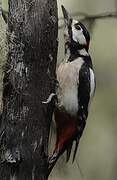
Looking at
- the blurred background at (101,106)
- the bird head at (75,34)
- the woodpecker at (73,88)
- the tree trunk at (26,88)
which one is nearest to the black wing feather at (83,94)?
the woodpecker at (73,88)

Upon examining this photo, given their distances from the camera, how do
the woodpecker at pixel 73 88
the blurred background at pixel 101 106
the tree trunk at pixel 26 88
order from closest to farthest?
the tree trunk at pixel 26 88, the woodpecker at pixel 73 88, the blurred background at pixel 101 106

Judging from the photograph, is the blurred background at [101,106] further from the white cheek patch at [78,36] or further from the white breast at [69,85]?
the white breast at [69,85]

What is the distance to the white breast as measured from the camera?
10.0 feet

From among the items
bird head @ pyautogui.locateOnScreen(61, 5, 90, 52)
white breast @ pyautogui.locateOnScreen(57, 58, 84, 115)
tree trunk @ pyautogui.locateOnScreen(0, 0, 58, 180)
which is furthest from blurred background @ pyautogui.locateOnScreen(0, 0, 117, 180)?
tree trunk @ pyautogui.locateOnScreen(0, 0, 58, 180)

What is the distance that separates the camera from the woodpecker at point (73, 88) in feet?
10.0

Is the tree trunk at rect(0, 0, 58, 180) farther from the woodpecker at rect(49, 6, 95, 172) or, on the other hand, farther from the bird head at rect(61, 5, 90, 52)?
the bird head at rect(61, 5, 90, 52)

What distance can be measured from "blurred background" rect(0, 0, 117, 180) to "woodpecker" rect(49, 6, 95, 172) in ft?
3.36

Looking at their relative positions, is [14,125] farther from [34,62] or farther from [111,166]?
[111,166]

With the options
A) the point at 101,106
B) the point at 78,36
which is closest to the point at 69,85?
the point at 78,36

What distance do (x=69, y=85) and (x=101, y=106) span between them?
1385 mm

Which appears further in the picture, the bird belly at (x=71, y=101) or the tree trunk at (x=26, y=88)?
the bird belly at (x=71, y=101)

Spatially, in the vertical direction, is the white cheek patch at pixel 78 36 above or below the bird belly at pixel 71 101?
above

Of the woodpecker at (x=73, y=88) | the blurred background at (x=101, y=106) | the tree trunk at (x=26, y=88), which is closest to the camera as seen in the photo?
the tree trunk at (x=26, y=88)

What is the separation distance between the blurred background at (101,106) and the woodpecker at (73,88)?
1023 millimetres
